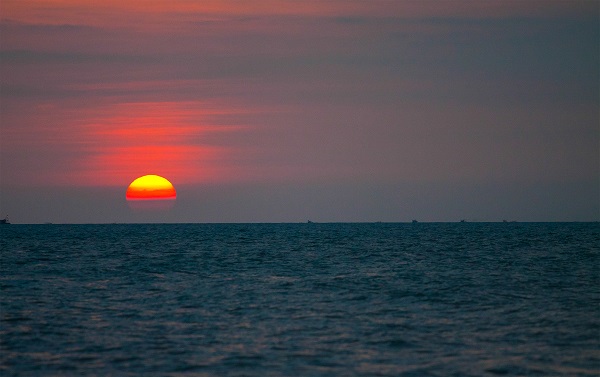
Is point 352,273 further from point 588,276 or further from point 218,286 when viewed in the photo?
point 588,276

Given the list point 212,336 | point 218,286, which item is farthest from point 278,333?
point 218,286

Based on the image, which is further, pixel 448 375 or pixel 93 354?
pixel 93 354

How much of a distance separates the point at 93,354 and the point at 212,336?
4.38 meters

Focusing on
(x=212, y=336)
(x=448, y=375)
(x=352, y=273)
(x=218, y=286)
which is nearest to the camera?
(x=448, y=375)

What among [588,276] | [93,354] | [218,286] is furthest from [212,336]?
[588,276]

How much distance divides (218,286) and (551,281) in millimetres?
19024

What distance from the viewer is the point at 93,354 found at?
79.2 ft

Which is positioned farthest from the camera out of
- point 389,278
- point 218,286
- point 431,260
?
point 431,260

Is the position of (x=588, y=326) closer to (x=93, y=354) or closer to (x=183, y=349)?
(x=183, y=349)

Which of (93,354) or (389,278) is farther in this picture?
(389,278)

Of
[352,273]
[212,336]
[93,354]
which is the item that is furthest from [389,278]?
[93,354]

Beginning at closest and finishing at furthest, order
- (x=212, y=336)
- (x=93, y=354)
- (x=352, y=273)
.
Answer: (x=93, y=354)
(x=212, y=336)
(x=352, y=273)

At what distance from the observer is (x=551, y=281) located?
148 feet

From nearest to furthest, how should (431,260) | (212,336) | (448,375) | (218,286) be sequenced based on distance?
1. (448,375)
2. (212,336)
3. (218,286)
4. (431,260)
